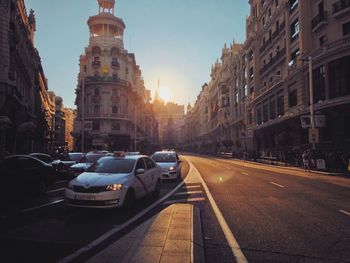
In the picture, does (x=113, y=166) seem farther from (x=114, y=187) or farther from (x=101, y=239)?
(x=101, y=239)

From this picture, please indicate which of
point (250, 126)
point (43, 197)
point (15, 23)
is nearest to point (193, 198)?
point (43, 197)

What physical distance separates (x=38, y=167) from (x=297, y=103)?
30.5m

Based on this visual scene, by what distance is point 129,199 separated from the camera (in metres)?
9.05

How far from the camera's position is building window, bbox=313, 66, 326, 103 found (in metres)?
30.3

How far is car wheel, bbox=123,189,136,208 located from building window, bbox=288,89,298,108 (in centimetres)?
3158

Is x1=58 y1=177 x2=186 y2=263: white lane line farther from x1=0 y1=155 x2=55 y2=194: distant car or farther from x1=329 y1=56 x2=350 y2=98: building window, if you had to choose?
x1=329 y1=56 x2=350 y2=98: building window

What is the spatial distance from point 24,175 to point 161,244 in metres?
8.21

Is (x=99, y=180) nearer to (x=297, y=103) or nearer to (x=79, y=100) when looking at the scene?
(x=297, y=103)

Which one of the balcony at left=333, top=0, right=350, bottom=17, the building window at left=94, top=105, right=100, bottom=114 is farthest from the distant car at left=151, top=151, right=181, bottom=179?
the building window at left=94, top=105, right=100, bottom=114

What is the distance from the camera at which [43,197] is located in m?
12.0

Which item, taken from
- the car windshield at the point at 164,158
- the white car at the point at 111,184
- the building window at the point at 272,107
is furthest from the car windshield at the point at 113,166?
the building window at the point at 272,107

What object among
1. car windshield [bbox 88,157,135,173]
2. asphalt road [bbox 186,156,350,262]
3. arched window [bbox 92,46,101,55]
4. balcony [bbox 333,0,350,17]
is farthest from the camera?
arched window [bbox 92,46,101,55]

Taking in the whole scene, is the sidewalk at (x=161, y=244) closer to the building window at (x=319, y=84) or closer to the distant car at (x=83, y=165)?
the distant car at (x=83, y=165)

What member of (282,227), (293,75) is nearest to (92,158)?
(282,227)
